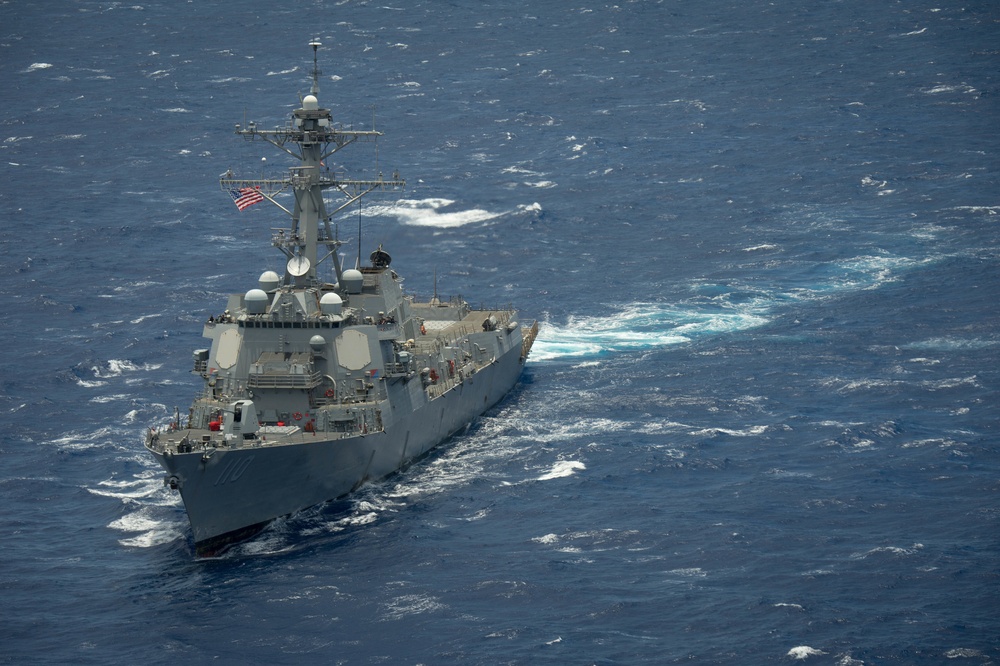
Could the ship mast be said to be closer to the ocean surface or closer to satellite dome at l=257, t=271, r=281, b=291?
satellite dome at l=257, t=271, r=281, b=291

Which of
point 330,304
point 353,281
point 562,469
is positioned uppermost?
point 353,281

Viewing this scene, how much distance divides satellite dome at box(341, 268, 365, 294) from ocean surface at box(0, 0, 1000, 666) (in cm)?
776

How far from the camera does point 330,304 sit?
56000mm

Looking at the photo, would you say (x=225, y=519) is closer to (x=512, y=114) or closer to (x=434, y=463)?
(x=434, y=463)

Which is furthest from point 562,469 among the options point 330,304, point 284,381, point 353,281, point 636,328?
point 636,328

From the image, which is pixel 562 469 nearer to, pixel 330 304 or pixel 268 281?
pixel 330 304

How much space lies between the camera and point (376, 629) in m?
43.0

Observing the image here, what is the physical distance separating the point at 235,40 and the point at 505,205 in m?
42.1

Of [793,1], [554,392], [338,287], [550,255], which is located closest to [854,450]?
[554,392]

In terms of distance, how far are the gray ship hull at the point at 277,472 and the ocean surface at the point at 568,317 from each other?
0.97m

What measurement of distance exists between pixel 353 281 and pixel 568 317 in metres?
17.5

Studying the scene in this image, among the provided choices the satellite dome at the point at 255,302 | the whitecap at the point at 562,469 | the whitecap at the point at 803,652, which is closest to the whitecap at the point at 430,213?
the satellite dome at the point at 255,302

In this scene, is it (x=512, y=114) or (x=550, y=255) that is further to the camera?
(x=512, y=114)

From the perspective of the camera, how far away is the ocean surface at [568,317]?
43.9m
